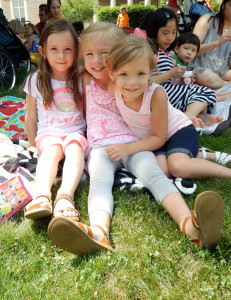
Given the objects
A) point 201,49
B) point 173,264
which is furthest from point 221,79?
point 173,264

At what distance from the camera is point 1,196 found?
1.77 metres

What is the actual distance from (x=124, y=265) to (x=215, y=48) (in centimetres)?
332

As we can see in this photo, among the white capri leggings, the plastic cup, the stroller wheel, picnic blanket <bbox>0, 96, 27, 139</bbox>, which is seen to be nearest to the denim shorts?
the white capri leggings

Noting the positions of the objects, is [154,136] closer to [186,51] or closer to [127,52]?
[127,52]

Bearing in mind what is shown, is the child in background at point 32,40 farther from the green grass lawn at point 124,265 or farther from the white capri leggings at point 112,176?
the green grass lawn at point 124,265

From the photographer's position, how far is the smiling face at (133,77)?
1.89m

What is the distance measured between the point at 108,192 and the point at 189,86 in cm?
194

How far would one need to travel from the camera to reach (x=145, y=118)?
2086 millimetres

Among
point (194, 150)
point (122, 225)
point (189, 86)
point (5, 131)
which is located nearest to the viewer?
point (122, 225)

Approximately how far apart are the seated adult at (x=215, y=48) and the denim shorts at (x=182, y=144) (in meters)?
1.83

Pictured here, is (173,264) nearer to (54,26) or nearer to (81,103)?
(81,103)

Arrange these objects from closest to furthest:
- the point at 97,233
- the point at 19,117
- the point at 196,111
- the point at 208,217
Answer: the point at 208,217
the point at 97,233
the point at 196,111
the point at 19,117

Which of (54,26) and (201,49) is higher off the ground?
(54,26)

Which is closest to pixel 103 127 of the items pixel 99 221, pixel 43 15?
pixel 99 221
